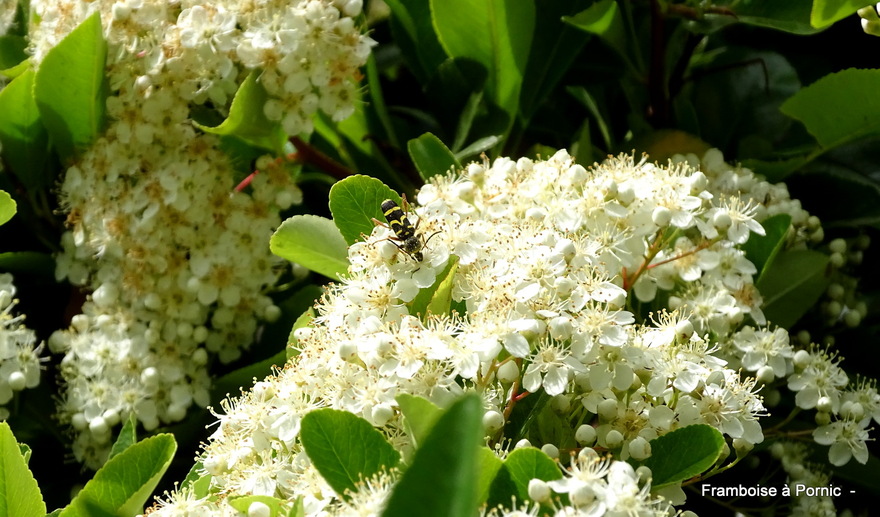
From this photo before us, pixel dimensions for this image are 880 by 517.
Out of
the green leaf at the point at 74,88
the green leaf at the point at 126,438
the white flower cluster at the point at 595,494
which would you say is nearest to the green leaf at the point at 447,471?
the white flower cluster at the point at 595,494

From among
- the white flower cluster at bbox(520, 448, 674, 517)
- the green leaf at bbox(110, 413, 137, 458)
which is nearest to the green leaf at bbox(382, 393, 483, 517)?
the white flower cluster at bbox(520, 448, 674, 517)

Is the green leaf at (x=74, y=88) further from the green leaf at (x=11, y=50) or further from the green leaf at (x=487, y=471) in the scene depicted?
the green leaf at (x=487, y=471)

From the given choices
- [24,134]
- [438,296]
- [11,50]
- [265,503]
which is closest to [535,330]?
[438,296]

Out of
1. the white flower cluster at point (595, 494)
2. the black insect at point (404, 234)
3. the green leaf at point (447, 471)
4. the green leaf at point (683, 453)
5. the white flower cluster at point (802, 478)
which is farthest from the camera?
the white flower cluster at point (802, 478)

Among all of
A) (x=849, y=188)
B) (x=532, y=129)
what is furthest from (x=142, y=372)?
(x=849, y=188)

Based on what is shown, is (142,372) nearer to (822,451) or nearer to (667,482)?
(667,482)

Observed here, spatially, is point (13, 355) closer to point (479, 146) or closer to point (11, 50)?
point (11, 50)
